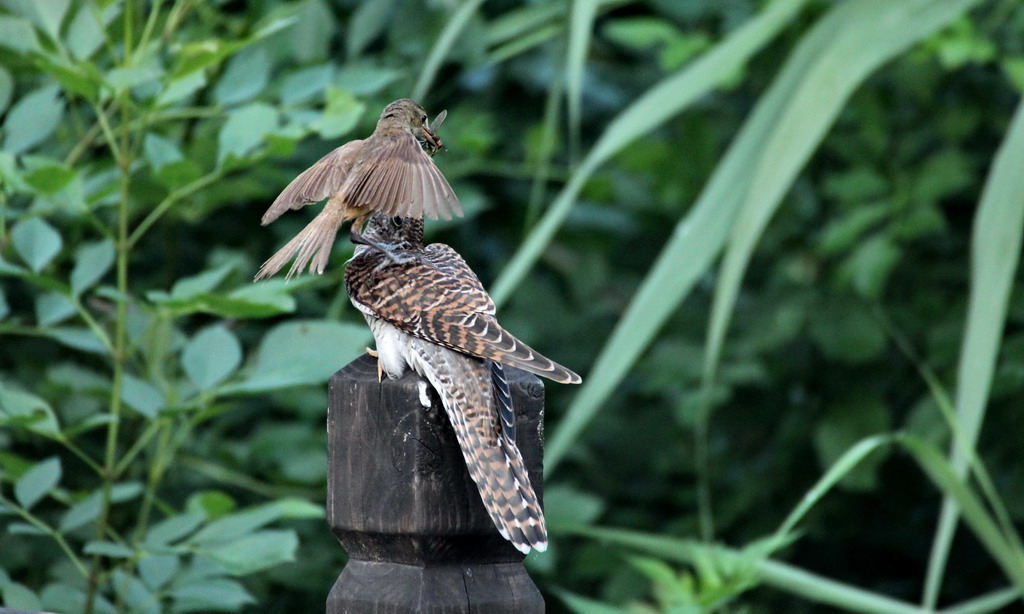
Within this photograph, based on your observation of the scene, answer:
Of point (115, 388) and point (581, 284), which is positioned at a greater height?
point (581, 284)

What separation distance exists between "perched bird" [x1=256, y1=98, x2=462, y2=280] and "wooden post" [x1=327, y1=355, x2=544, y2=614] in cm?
18

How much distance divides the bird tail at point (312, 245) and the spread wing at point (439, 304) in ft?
0.44

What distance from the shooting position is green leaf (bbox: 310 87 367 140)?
2.13m

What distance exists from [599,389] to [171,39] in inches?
45.0

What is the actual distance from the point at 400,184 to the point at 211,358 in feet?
2.49

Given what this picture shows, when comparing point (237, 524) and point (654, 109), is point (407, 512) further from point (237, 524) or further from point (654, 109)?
point (654, 109)

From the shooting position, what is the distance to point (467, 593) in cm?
151

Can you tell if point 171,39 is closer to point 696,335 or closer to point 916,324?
point 696,335

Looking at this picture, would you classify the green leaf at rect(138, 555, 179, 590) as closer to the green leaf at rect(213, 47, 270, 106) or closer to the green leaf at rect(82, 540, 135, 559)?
the green leaf at rect(82, 540, 135, 559)

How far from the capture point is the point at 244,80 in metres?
2.29

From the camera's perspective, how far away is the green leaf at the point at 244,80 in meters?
2.27

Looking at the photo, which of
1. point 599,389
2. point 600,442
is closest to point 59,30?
point 599,389

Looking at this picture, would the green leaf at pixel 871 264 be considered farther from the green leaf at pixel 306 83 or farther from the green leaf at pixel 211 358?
the green leaf at pixel 211 358

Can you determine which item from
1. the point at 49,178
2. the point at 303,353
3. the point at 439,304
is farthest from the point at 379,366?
the point at 49,178
